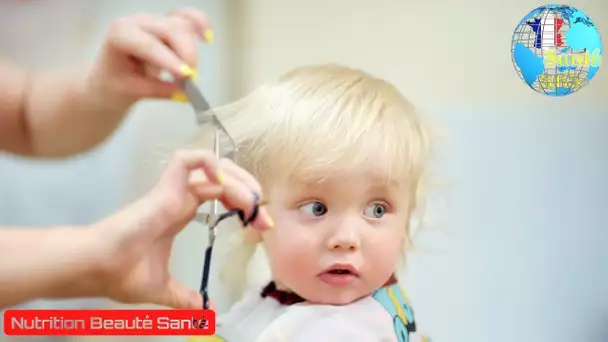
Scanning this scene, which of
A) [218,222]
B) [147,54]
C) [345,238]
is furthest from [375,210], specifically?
[147,54]

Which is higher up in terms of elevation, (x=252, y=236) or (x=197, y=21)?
(x=197, y=21)

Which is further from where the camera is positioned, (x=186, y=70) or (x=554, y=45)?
(x=554, y=45)

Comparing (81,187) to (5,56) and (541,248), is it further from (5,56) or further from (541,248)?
(541,248)

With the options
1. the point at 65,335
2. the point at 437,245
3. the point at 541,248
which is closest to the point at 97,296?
the point at 65,335

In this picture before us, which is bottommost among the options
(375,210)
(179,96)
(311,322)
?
(311,322)

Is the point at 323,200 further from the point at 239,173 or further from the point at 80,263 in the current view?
the point at 80,263

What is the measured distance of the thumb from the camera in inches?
26.1

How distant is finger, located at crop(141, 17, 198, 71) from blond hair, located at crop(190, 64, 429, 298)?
0.06 metres

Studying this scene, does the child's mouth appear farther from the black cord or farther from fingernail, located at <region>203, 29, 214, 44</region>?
fingernail, located at <region>203, 29, 214, 44</region>

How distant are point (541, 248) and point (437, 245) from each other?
0.11m

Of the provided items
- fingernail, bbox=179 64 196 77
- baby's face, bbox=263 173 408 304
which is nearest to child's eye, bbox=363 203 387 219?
baby's face, bbox=263 173 408 304

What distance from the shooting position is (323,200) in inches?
26.7

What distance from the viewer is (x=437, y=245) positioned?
0.78 meters

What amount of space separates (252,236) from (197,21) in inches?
8.0
